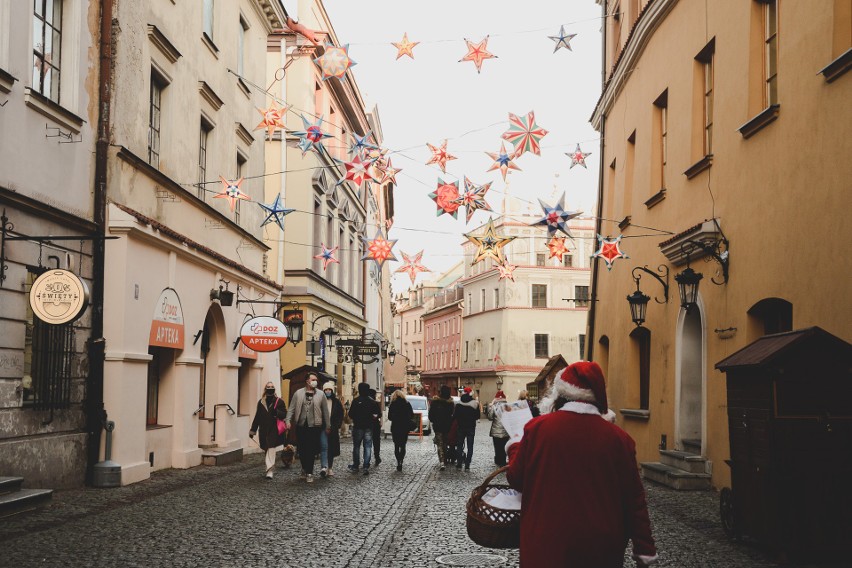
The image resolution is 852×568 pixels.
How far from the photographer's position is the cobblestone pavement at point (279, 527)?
8664mm

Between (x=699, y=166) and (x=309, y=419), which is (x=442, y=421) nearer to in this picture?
(x=309, y=419)

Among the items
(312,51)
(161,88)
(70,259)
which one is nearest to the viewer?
(70,259)

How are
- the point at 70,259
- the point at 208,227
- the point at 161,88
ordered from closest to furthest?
the point at 70,259 < the point at 161,88 < the point at 208,227

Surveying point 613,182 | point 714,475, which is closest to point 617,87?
point 613,182

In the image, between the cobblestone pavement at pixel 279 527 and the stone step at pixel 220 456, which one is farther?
the stone step at pixel 220 456

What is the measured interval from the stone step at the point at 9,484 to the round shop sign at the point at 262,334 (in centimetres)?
893

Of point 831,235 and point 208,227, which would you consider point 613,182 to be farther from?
point 831,235

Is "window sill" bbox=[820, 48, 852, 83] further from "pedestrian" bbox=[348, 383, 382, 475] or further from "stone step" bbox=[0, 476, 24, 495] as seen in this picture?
"pedestrian" bbox=[348, 383, 382, 475]

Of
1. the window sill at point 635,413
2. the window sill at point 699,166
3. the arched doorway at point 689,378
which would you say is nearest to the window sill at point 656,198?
the window sill at point 699,166

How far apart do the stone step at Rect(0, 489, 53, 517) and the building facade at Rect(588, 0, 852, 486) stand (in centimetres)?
900

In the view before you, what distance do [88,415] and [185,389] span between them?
411 cm

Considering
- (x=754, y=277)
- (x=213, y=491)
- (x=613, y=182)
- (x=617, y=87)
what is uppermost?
(x=617, y=87)

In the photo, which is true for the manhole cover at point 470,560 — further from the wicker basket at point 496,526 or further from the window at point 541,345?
the window at point 541,345

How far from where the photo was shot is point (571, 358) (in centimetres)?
7269
